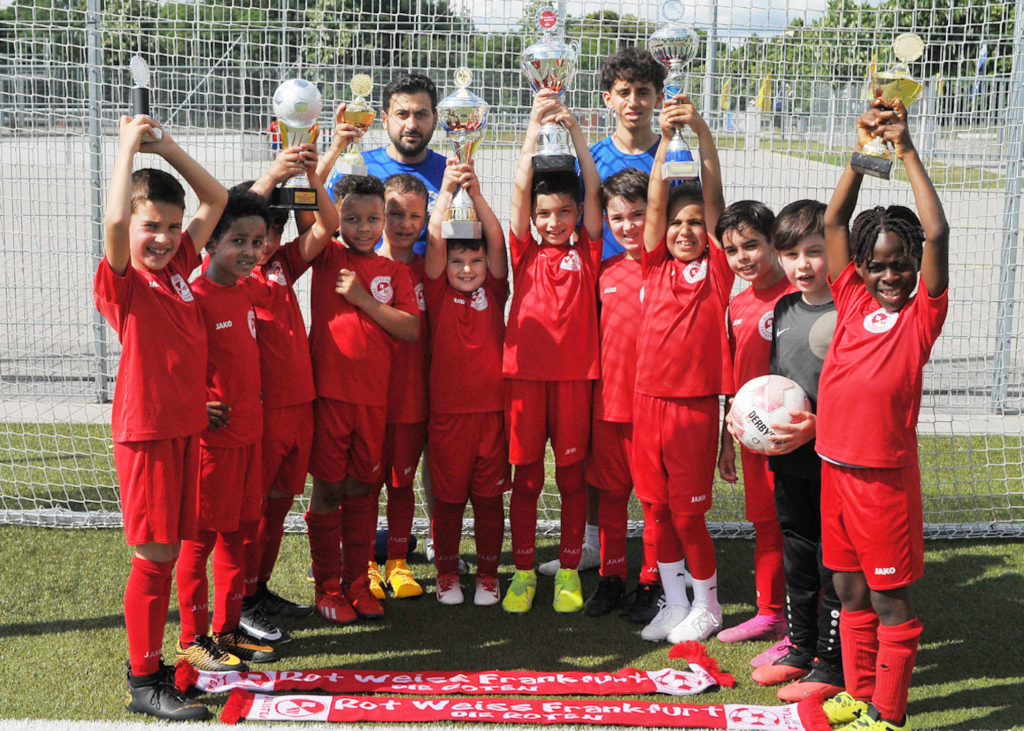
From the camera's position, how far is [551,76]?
3.87 m

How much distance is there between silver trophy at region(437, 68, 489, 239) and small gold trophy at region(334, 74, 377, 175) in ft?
0.95

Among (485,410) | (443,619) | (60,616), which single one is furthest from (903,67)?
(60,616)

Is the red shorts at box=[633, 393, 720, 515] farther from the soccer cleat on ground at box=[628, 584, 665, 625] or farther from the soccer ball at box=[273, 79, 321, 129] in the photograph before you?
the soccer ball at box=[273, 79, 321, 129]

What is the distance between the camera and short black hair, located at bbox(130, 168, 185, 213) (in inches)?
120

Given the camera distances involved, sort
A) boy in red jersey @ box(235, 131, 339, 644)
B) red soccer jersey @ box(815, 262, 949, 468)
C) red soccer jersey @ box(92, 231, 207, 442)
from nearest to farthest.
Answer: red soccer jersey @ box(815, 262, 949, 468) < red soccer jersey @ box(92, 231, 207, 442) < boy in red jersey @ box(235, 131, 339, 644)

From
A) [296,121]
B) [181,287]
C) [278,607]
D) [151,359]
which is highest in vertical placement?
[296,121]

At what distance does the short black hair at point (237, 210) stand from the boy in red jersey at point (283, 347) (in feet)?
0.37

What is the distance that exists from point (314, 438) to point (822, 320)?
1.96m

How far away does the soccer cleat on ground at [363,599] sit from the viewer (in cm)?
409

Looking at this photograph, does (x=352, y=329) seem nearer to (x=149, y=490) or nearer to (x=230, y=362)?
(x=230, y=362)

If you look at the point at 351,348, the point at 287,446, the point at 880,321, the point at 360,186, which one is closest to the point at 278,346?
the point at 351,348

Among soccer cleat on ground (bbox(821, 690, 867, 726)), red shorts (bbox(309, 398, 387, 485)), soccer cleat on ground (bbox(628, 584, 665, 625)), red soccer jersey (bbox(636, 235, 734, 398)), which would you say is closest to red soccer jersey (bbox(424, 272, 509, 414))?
red shorts (bbox(309, 398, 387, 485))

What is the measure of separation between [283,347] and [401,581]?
1.24 meters

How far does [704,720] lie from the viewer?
3.19m
